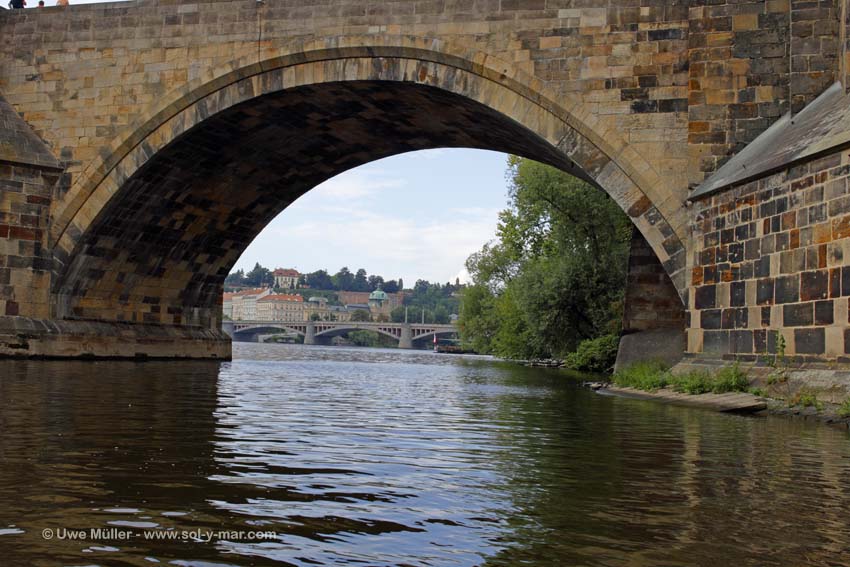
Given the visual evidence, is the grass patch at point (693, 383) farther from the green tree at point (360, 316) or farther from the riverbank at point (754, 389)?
the green tree at point (360, 316)

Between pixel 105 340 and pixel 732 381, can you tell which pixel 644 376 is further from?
pixel 105 340

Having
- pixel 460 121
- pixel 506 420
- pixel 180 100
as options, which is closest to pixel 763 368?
pixel 506 420

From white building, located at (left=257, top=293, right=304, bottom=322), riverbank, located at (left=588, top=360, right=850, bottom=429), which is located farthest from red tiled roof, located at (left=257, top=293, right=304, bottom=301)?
riverbank, located at (left=588, top=360, right=850, bottom=429)

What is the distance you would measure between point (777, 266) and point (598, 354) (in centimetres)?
1434

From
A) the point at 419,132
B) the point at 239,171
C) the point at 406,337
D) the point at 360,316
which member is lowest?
the point at 406,337

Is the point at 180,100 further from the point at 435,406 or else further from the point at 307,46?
the point at 435,406

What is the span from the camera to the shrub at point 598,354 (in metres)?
27.2

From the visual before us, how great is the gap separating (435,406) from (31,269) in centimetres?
1223

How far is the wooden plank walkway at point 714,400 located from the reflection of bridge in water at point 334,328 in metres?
79.7

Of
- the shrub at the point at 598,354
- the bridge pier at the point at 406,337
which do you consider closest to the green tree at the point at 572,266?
the shrub at the point at 598,354

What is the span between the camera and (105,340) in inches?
901

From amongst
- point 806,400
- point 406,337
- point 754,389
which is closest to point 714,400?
point 754,389

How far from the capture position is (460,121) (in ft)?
67.8

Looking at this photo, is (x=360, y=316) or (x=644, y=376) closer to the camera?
(x=644, y=376)
